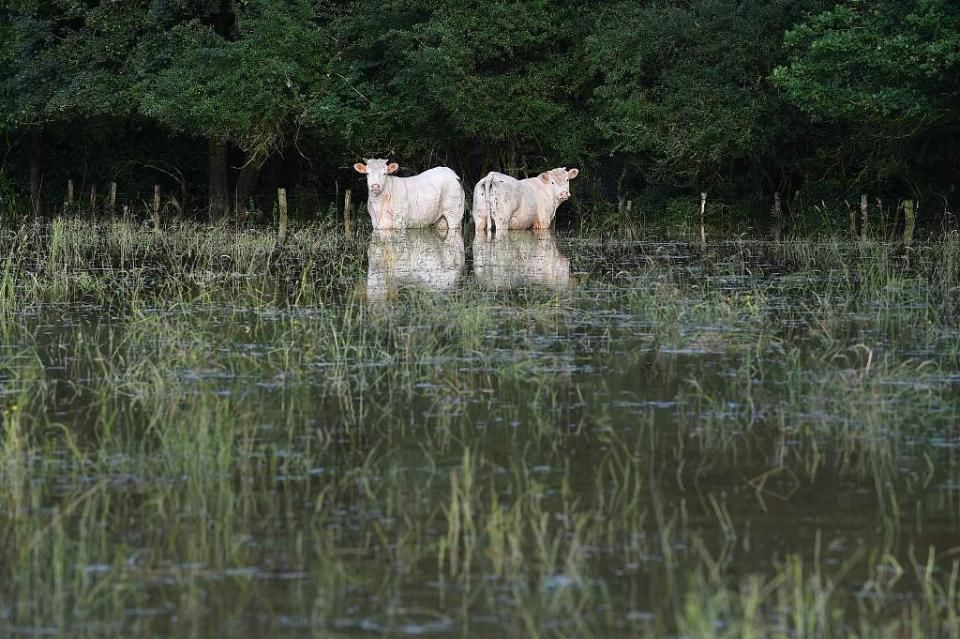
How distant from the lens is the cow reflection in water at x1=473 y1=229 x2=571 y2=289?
15113mm

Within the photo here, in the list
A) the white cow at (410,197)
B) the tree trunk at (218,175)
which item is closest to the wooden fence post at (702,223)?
the white cow at (410,197)

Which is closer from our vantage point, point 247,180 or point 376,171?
point 376,171

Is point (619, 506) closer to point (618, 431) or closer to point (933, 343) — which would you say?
point (618, 431)

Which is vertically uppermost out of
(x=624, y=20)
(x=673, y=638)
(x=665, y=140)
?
(x=624, y=20)

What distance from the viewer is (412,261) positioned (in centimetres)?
1817

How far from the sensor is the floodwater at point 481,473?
15.1 feet

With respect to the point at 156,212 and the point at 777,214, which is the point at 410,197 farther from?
the point at 777,214

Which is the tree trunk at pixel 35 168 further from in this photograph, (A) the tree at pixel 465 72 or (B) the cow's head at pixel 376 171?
(B) the cow's head at pixel 376 171

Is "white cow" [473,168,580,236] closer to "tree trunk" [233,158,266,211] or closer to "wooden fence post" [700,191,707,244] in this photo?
"wooden fence post" [700,191,707,244]

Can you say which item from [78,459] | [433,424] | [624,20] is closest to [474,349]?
[433,424]

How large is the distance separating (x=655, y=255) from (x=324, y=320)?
947cm

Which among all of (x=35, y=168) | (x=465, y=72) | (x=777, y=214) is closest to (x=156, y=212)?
(x=465, y=72)

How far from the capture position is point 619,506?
5730 millimetres

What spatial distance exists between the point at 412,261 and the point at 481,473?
11983 mm
